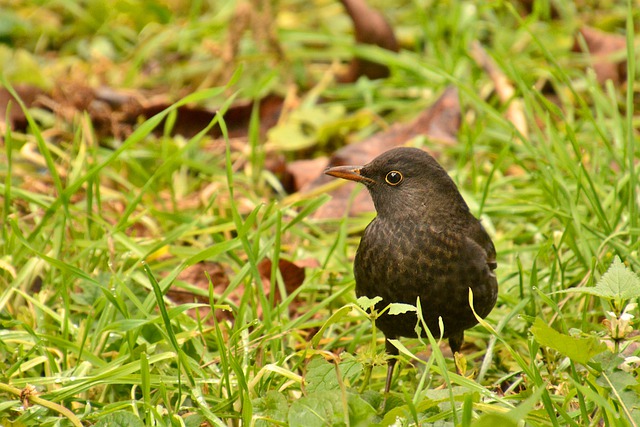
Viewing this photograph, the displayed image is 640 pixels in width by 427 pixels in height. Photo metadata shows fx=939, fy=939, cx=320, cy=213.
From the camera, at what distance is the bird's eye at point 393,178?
12.6 feet

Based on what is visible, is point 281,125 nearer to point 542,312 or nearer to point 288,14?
point 288,14

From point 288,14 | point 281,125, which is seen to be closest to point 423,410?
point 281,125

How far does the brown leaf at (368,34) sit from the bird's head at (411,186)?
2.98m

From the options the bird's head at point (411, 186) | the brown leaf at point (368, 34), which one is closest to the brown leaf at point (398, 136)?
the brown leaf at point (368, 34)

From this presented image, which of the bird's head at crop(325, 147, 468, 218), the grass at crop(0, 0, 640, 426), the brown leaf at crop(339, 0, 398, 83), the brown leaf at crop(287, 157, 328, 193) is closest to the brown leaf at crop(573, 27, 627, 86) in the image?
the grass at crop(0, 0, 640, 426)

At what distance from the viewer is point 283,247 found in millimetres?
4961

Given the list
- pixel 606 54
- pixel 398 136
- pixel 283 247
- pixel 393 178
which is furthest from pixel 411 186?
pixel 606 54

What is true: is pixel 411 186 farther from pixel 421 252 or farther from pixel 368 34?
pixel 368 34

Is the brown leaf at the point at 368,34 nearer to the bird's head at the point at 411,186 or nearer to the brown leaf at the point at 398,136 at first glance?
the brown leaf at the point at 398,136

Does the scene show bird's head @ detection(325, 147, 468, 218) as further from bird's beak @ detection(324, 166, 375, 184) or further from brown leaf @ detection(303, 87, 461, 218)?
brown leaf @ detection(303, 87, 461, 218)

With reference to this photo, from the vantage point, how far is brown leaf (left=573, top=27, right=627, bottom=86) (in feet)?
21.0

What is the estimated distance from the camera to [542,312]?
12.4 feet

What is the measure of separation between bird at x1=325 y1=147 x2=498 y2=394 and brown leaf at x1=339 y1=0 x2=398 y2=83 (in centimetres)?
A: 297

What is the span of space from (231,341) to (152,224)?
1.75 m
